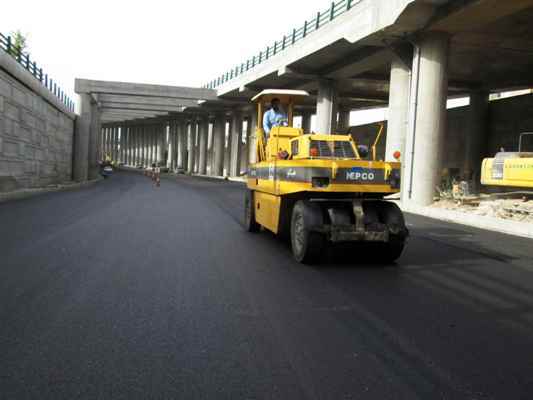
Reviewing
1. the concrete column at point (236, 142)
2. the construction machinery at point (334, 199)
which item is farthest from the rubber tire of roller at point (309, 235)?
the concrete column at point (236, 142)

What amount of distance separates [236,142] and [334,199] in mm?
48481

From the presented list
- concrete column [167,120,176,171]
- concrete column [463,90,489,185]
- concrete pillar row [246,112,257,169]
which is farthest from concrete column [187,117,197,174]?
concrete column [463,90,489,185]

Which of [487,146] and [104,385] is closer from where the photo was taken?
[104,385]

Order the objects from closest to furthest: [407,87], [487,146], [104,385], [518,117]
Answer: [104,385] < [407,87] < [518,117] < [487,146]

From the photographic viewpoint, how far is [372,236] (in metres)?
7.29

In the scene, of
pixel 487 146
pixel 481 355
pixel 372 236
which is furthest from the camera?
pixel 487 146

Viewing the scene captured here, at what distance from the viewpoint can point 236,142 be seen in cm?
5553

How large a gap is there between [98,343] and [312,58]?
27.3 m

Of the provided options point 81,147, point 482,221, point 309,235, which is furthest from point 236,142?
point 309,235

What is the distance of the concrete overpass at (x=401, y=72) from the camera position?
734 inches

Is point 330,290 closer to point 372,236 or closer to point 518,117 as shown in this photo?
point 372,236

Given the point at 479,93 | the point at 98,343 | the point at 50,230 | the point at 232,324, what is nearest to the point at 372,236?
the point at 232,324

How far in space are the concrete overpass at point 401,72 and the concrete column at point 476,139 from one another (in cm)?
6

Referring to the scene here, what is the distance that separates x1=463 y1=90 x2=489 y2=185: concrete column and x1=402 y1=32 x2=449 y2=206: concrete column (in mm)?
11412
